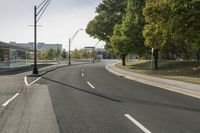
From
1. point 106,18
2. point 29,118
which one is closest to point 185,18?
point 29,118

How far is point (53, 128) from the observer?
9.01 meters

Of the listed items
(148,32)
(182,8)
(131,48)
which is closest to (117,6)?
(131,48)

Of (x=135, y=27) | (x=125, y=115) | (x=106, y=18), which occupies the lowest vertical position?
(x=125, y=115)

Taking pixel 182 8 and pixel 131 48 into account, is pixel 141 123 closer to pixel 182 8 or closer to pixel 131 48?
pixel 182 8

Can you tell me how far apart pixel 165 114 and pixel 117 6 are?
59110 mm

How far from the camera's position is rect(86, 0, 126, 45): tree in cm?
6906

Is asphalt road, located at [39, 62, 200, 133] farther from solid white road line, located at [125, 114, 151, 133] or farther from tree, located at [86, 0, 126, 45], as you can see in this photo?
tree, located at [86, 0, 126, 45]

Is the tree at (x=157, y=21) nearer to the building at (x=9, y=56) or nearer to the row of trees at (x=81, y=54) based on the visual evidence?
the building at (x=9, y=56)

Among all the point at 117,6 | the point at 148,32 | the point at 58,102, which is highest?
the point at 117,6

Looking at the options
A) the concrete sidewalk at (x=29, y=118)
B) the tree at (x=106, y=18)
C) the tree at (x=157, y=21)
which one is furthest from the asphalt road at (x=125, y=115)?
the tree at (x=106, y=18)

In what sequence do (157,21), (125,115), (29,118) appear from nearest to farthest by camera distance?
1. (29,118)
2. (125,115)
3. (157,21)

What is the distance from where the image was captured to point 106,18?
71.4 m

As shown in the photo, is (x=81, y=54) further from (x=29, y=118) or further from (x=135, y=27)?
(x=29, y=118)

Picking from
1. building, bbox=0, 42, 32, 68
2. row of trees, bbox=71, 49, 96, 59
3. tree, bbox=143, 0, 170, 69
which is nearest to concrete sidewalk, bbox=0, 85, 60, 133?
tree, bbox=143, 0, 170, 69
